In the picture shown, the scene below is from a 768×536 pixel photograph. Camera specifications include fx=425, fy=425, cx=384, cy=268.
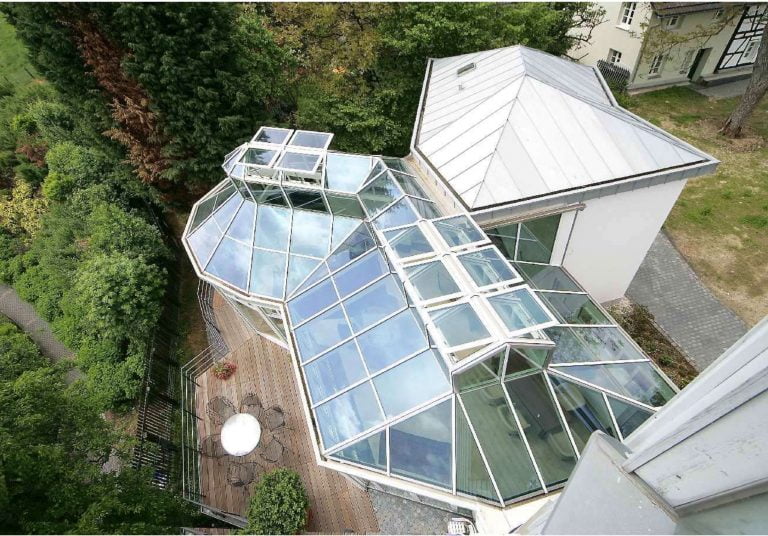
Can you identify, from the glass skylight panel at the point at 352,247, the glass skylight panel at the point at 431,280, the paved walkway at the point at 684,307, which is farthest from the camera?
the paved walkway at the point at 684,307

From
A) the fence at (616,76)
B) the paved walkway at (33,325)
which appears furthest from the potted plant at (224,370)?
the fence at (616,76)

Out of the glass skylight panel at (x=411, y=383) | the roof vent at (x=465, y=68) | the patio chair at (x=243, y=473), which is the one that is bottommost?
the glass skylight panel at (x=411, y=383)

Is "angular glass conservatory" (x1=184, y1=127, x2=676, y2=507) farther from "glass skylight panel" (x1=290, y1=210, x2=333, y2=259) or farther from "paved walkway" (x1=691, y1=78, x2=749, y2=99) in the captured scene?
"paved walkway" (x1=691, y1=78, x2=749, y2=99)

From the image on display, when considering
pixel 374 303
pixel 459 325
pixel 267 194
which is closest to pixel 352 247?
pixel 374 303

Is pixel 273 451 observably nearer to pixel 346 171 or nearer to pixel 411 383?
pixel 411 383

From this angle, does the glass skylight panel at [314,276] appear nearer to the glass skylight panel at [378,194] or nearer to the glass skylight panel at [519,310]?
the glass skylight panel at [378,194]
